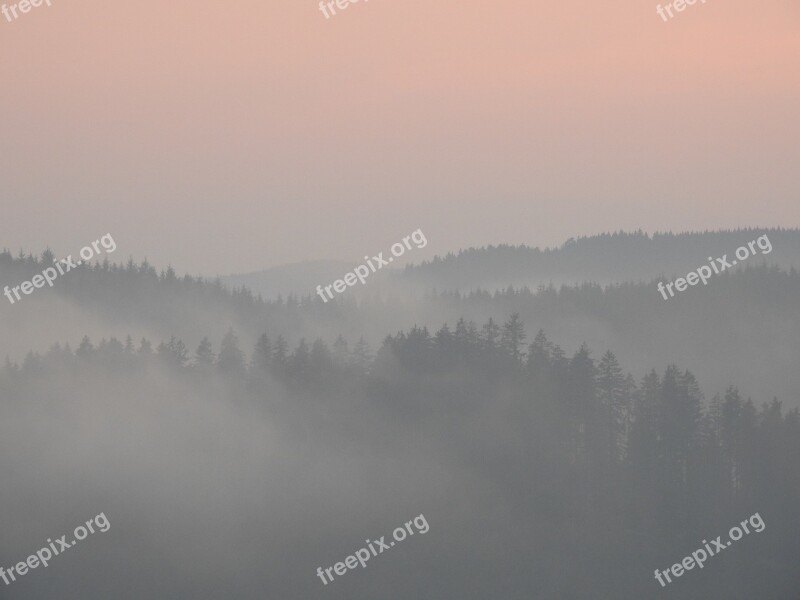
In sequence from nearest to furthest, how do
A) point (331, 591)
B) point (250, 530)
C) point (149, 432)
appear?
point (331, 591) < point (250, 530) < point (149, 432)

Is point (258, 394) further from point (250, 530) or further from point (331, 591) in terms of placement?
point (331, 591)

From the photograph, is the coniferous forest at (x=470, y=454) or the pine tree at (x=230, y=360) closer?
the coniferous forest at (x=470, y=454)

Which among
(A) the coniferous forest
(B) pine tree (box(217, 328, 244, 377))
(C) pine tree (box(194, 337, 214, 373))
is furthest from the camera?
(B) pine tree (box(217, 328, 244, 377))

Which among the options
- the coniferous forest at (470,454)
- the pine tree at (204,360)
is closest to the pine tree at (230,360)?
the coniferous forest at (470,454)

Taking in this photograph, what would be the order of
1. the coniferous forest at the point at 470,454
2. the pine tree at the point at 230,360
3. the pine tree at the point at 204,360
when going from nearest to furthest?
the coniferous forest at the point at 470,454 → the pine tree at the point at 204,360 → the pine tree at the point at 230,360

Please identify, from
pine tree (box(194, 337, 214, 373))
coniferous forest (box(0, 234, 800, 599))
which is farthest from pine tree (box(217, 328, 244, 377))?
pine tree (box(194, 337, 214, 373))

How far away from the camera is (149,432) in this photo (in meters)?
121

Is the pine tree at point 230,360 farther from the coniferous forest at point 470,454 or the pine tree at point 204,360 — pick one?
the pine tree at point 204,360

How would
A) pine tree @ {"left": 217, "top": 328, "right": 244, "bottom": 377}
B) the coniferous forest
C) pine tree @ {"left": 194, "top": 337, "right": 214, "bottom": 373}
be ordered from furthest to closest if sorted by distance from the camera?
pine tree @ {"left": 217, "top": 328, "right": 244, "bottom": 377}
pine tree @ {"left": 194, "top": 337, "right": 214, "bottom": 373}
the coniferous forest

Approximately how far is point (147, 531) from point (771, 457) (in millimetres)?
53584

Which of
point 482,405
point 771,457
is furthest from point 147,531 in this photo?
point 771,457

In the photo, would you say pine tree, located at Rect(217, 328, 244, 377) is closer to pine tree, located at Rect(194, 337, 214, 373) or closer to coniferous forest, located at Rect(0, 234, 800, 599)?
coniferous forest, located at Rect(0, 234, 800, 599)

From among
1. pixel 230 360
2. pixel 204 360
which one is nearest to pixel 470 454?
pixel 230 360

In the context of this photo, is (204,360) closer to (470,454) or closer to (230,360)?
(230,360)
